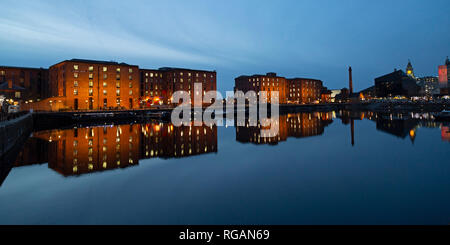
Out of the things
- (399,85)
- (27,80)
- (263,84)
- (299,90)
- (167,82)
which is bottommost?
(27,80)

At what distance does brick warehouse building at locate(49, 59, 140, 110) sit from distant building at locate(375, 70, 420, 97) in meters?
135

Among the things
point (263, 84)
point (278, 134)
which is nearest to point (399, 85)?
point (263, 84)

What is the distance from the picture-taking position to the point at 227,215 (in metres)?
7.68

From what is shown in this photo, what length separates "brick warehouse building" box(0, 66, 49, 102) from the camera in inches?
2664

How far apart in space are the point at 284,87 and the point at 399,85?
61371 mm

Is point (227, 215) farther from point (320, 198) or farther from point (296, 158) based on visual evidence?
point (296, 158)

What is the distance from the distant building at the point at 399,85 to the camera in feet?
438

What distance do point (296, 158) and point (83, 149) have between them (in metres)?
16.7

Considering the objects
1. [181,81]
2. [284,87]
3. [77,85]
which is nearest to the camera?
[77,85]

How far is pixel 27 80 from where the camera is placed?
72688 millimetres

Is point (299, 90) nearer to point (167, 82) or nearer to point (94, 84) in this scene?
point (167, 82)

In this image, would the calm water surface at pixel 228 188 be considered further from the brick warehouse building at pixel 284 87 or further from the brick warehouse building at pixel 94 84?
the brick warehouse building at pixel 284 87

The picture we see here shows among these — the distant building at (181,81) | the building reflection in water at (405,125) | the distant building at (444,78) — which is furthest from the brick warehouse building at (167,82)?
the distant building at (444,78)
